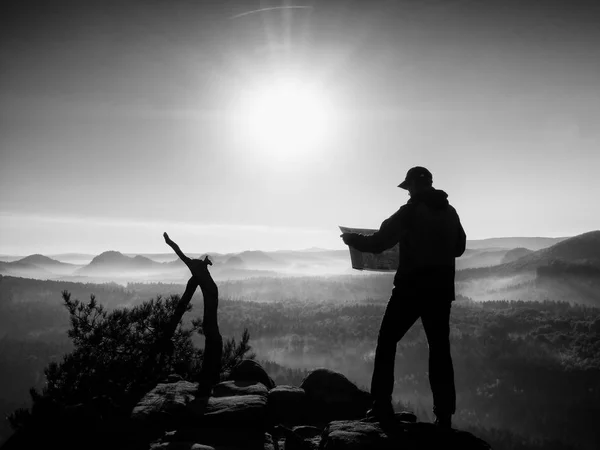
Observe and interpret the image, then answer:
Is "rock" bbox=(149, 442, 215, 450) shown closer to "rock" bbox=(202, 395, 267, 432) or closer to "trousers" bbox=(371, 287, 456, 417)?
"rock" bbox=(202, 395, 267, 432)

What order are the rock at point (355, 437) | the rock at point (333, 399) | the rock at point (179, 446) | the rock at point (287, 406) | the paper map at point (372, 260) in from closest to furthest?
the rock at point (355, 437) → the rock at point (179, 446) → the rock at point (287, 406) → the paper map at point (372, 260) → the rock at point (333, 399)

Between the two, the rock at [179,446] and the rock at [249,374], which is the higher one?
the rock at [179,446]

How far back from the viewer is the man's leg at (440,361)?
6.85 meters

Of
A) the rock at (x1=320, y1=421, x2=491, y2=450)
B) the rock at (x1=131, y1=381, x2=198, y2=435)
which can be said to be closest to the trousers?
the rock at (x1=320, y1=421, x2=491, y2=450)

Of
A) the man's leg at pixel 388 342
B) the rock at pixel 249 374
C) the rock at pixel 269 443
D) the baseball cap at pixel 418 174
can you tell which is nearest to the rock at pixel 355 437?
the man's leg at pixel 388 342

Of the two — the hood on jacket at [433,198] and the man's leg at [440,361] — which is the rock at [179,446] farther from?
the hood on jacket at [433,198]

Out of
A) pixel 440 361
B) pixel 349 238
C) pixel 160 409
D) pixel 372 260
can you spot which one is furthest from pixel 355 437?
pixel 372 260

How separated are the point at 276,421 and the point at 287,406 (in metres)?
0.50

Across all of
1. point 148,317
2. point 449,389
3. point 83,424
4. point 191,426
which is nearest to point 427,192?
point 449,389

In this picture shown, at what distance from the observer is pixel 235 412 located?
26.4 ft

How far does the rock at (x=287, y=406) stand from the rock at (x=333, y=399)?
1.25 ft

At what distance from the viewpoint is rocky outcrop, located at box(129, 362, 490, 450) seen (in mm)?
6336

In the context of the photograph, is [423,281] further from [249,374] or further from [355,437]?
[249,374]

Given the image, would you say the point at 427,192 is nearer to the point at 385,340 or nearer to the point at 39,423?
the point at 385,340
